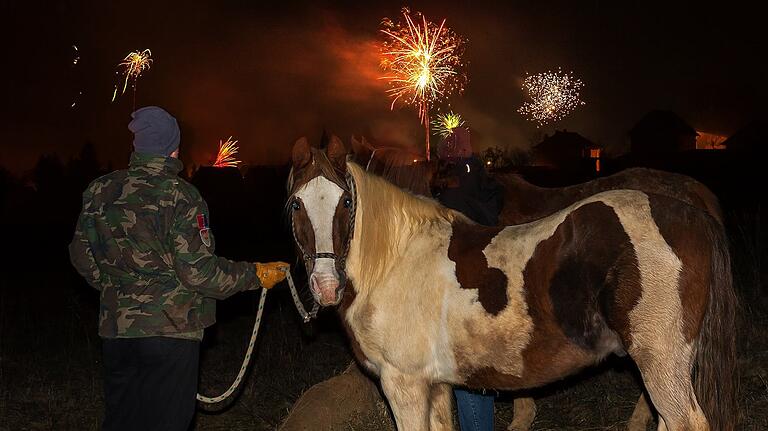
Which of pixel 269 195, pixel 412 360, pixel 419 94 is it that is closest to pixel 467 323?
pixel 412 360

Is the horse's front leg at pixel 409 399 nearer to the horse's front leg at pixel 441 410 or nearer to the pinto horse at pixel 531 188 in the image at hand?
the horse's front leg at pixel 441 410

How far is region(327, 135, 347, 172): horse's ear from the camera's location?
4430 millimetres

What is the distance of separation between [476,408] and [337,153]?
2.17 meters

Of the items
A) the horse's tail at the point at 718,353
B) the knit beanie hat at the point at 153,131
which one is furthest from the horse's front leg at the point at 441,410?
the knit beanie hat at the point at 153,131

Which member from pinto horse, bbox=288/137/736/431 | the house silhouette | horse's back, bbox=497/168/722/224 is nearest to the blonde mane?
pinto horse, bbox=288/137/736/431

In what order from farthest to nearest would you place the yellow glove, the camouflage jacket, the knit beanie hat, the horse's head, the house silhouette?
the house silhouette
the horse's head
the yellow glove
the knit beanie hat
the camouflage jacket

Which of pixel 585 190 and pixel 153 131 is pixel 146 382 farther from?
pixel 585 190

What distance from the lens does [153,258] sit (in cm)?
363

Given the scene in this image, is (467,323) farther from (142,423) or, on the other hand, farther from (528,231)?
(142,423)

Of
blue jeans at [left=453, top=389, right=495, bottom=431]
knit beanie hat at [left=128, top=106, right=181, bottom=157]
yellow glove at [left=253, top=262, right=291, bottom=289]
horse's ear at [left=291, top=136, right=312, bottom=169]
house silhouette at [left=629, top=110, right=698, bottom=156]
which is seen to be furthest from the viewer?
house silhouette at [left=629, top=110, right=698, bottom=156]

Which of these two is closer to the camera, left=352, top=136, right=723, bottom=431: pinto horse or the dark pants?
the dark pants

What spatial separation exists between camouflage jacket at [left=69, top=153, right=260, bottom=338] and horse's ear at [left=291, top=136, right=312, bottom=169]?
85 cm

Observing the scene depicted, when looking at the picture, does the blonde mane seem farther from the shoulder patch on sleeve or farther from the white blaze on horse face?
the shoulder patch on sleeve

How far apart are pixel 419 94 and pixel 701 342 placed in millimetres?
14457
